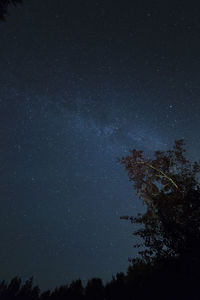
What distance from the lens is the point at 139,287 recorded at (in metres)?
7.69

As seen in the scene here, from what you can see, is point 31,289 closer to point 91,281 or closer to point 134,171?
point 91,281

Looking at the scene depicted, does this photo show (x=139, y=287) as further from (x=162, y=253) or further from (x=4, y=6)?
(x=4, y=6)

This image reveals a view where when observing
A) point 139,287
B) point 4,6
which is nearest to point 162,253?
point 139,287

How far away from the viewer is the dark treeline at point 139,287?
7.31 metres

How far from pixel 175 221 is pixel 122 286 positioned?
4868 mm

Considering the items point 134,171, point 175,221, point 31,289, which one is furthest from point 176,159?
point 31,289

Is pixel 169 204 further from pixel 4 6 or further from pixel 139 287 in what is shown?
pixel 4 6

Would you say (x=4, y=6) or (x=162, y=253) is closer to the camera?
(x=4, y=6)

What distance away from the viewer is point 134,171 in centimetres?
1418

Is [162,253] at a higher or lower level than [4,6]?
lower

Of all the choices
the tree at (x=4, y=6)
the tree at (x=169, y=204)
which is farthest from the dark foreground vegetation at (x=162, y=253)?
the tree at (x=4, y=6)

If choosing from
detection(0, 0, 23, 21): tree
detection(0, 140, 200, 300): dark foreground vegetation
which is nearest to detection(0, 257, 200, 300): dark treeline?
detection(0, 140, 200, 300): dark foreground vegetation

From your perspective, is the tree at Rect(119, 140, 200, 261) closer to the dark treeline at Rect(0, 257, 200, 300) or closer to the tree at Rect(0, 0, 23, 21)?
the dark treeline at Rect(0, 257, 200, 300)

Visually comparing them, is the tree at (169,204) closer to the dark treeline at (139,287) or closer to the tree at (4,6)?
the dark treeline at (139,287)
